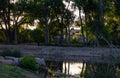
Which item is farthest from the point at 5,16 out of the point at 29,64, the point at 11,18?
the point at 29,64

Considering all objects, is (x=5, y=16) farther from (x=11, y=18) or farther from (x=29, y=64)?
(x=29, y=64)

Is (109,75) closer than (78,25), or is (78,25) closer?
(109,75)

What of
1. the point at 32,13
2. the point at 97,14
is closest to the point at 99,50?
the point at 97,14

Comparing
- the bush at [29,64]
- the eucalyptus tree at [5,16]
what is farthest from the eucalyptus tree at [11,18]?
the bush at [29,64]

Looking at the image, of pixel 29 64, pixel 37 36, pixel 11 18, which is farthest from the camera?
pixel 11 18

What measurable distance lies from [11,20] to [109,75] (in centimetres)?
3944

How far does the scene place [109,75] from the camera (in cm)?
1390

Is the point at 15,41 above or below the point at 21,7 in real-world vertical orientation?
below

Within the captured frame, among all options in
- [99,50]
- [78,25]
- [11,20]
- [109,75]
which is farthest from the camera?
[11,20]

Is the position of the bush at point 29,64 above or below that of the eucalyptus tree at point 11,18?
below

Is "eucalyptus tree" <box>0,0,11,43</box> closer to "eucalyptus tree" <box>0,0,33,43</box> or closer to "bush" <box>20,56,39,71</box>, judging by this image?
"eucalyptus tree" <box>0,0,33,43</box>

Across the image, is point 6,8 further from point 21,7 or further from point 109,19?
point 109,19

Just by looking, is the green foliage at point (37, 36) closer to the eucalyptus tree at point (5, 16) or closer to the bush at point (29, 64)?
the eucalyptus tree at point (5, 16)

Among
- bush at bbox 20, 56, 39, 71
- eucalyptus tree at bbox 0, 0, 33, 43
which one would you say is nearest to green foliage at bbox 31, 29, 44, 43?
eucalyptus tree at bbox 0, 0, 33, 43
